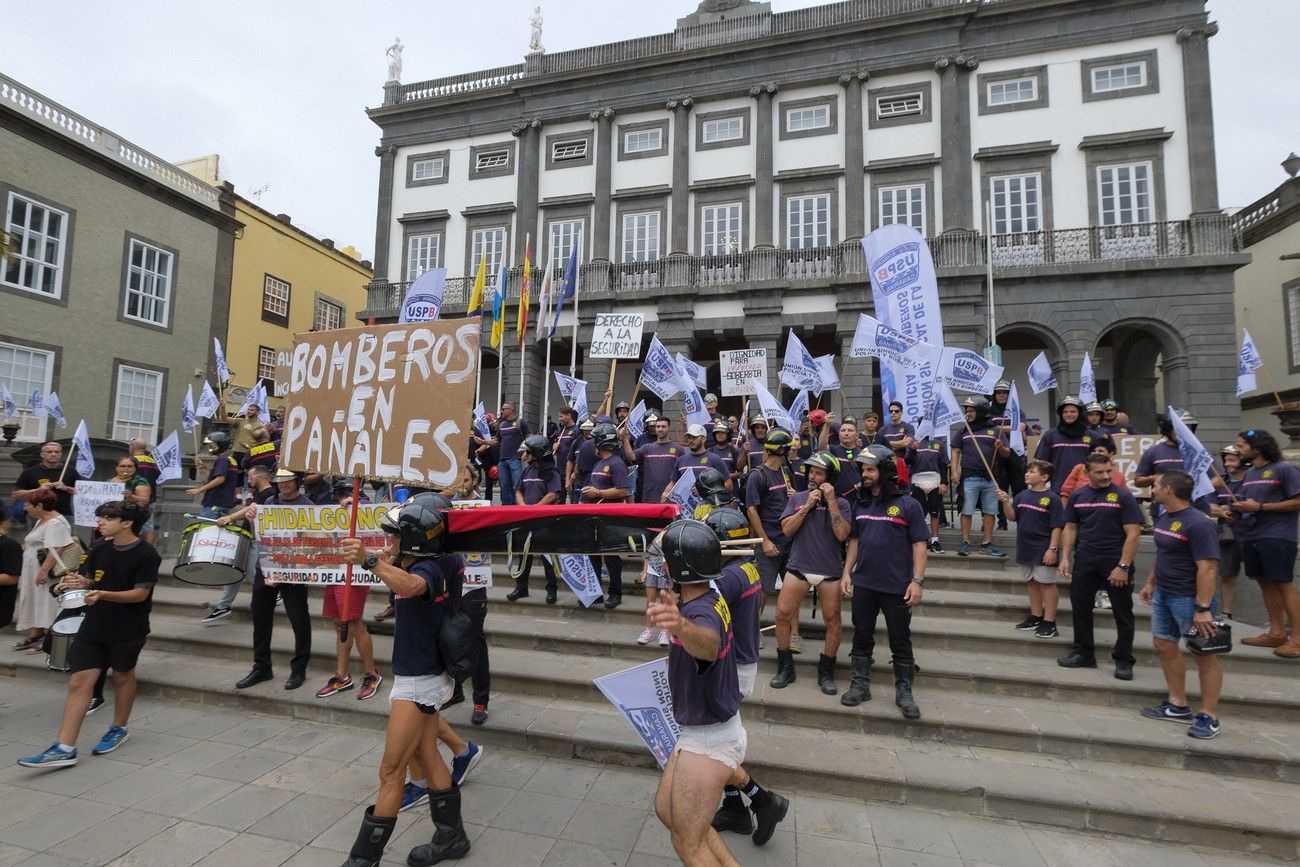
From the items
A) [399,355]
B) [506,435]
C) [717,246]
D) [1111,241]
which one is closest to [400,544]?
[399,355]

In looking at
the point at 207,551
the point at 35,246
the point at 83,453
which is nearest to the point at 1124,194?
the point at 207,551

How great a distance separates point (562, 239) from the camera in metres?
22.7

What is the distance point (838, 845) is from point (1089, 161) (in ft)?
70.3

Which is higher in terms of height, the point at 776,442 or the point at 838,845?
the point at 776,442

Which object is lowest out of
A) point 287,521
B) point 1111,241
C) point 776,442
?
point 287,521

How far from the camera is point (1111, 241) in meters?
17.5

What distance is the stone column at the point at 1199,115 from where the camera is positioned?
16922mm

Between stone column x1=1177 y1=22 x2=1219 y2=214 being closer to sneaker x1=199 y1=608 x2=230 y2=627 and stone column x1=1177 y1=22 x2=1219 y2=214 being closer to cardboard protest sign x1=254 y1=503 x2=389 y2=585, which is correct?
cardboard protest sign x1=254 y1=503 x2=389 y2=585

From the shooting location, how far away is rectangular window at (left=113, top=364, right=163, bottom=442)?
67.1 feet

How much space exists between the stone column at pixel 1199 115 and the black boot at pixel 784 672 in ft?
64.9

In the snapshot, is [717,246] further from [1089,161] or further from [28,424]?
[28,424]

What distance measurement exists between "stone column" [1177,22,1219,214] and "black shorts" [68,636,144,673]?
24273 mm

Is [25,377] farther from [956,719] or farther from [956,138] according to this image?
[956,138]

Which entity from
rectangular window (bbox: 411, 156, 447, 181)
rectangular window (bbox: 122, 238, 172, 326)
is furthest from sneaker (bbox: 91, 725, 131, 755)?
rectangular window (bbox: 411, 156, 447, 181)
